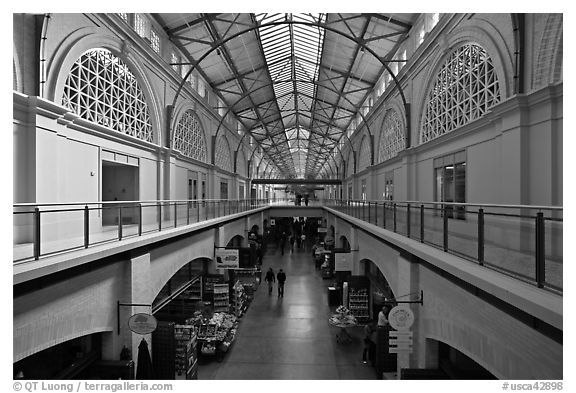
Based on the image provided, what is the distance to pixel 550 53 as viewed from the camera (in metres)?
7.39

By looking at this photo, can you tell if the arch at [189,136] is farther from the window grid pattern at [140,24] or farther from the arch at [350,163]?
the arch at [350,163]

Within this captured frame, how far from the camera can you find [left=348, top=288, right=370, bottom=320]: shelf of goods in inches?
595

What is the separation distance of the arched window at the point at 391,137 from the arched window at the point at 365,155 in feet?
14.7

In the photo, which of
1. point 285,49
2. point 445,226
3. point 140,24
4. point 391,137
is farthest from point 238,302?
point 285,49

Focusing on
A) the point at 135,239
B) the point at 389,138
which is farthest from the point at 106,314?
the point at 389,138

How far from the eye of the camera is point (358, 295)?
15.1 m

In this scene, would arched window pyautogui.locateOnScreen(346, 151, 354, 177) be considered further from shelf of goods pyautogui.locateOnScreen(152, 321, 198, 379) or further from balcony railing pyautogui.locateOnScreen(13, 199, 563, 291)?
shelf of goods pyautogui.locateOnScreen(152, 321, 198, 379)

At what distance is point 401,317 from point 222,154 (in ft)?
84.4

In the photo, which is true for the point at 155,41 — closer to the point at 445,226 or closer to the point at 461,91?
the point at 461,91

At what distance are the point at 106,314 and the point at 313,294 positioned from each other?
551 inches

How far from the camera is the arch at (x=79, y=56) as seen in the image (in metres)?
9.06

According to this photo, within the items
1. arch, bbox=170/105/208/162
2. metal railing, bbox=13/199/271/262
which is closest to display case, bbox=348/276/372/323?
metal railing, bbox=13/199/271/262
